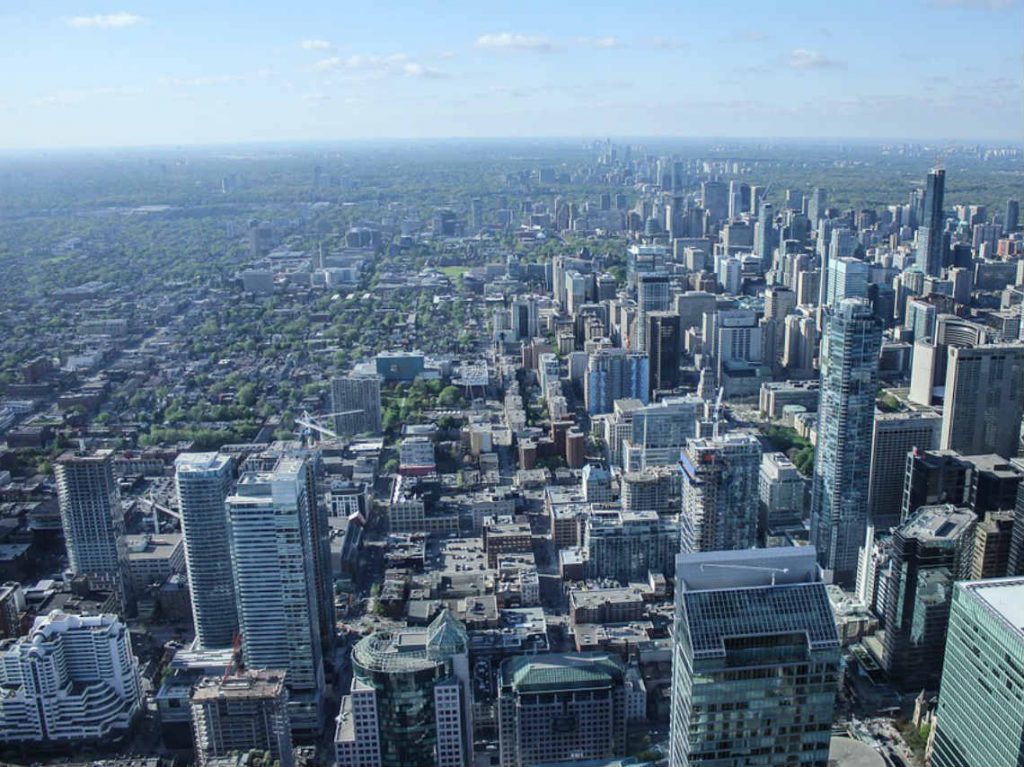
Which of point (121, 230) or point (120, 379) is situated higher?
point (121, 230)

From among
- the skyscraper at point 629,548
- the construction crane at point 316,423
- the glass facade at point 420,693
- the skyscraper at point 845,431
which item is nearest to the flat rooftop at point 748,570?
the glass facade at point 420,693

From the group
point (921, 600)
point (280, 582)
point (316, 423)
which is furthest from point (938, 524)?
point (316, 423)

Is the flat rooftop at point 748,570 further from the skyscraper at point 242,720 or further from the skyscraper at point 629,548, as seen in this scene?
the skyscraper at point 629,548

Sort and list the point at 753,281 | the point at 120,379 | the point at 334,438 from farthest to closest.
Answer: the point at 753,281 → the point at 120,379 → the point at 334,438

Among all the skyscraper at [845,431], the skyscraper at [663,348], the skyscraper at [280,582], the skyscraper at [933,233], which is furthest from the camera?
the skyscraper at [933,233]

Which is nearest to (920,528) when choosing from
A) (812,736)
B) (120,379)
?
(812,736)

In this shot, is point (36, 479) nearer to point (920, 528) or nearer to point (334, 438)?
point (334, 438)
